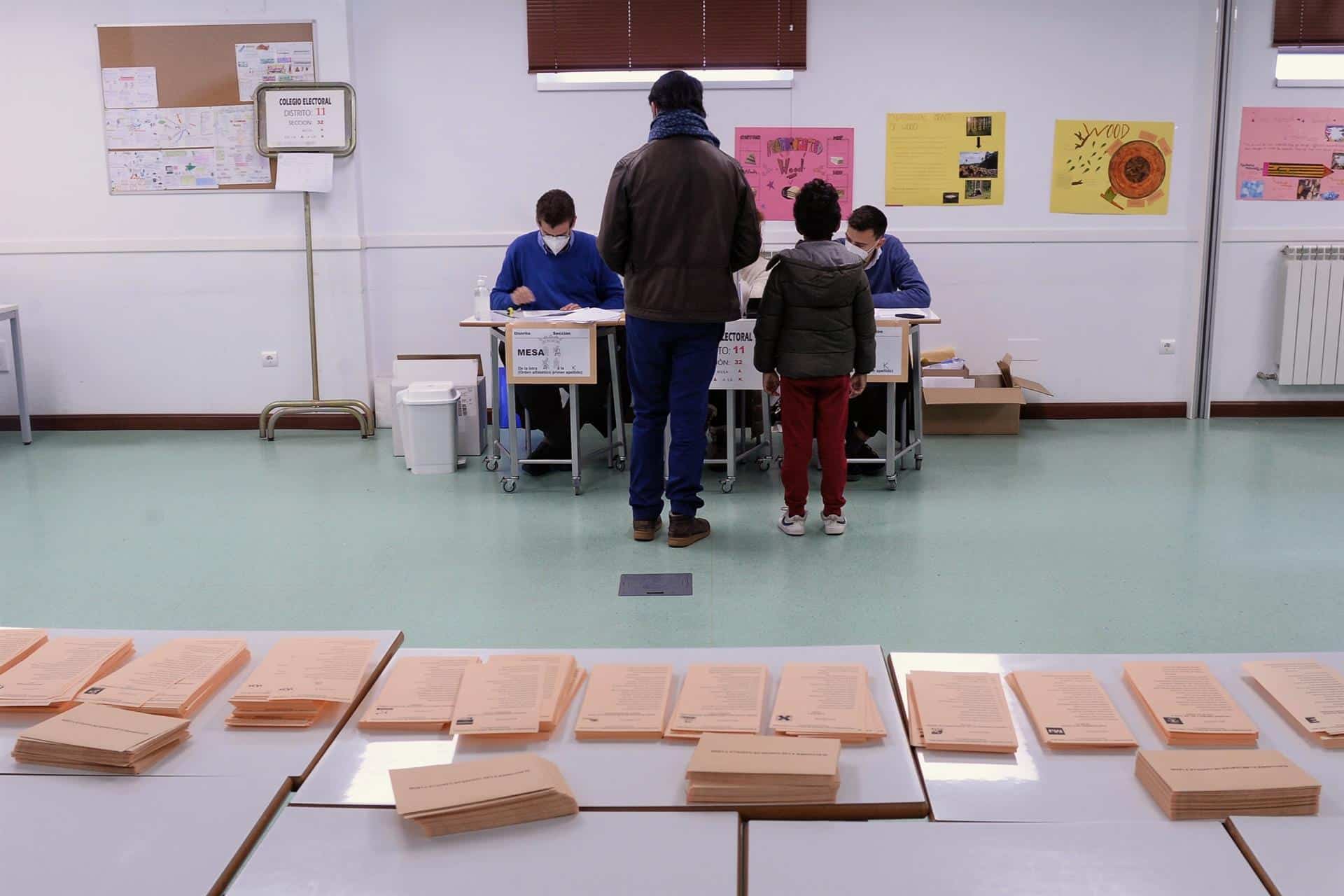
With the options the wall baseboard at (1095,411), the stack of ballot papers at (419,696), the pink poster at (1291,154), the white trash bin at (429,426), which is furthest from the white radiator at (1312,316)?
the stack of ballot papers at (419,696)

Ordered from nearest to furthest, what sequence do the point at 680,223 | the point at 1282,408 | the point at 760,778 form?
the point at 760,778, the point at 680,223, the point at 1282,408

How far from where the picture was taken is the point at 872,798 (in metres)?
1.35

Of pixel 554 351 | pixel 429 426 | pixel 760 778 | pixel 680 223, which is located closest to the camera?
pixel 760 778

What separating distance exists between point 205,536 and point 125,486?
41.6 inches

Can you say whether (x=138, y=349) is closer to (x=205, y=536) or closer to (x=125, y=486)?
(x=125, y=486)

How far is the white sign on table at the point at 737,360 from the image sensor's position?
4.86 m

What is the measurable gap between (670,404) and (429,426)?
5.01 ft

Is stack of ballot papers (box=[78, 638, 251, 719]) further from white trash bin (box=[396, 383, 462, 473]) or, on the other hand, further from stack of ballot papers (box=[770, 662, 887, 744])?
white trash bin (box=[396, 383, 462, 473])

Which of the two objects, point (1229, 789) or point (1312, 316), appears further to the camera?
point (1312, 316)

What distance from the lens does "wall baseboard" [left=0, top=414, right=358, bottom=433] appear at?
6.42 metres

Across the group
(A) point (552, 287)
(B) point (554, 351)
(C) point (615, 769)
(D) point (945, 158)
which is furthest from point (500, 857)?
(D) point (945, 158)

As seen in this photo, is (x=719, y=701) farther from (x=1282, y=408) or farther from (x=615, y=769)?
(x=1282, y=408)

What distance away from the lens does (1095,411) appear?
21.2 ft

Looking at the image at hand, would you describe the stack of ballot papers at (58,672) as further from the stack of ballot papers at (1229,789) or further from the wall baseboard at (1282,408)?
the wall baseboard at (1282,408)
